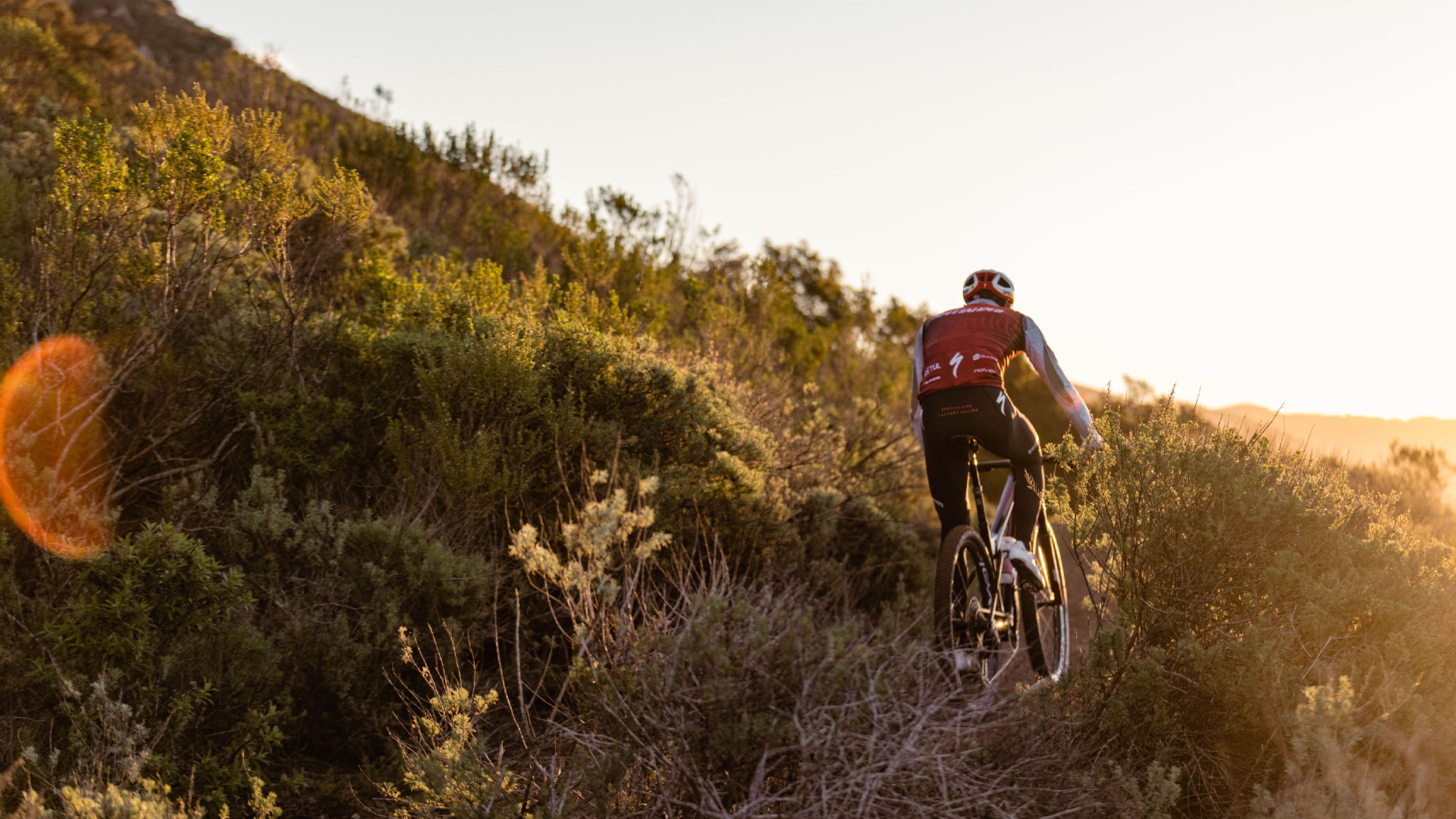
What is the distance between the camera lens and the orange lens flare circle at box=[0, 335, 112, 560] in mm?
4031

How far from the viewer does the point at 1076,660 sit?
436 cm

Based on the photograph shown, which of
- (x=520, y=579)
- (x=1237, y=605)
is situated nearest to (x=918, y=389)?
(x=1237, y=605)

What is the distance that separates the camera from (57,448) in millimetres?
4324

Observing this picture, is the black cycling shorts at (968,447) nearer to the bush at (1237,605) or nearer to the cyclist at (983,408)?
the cyclist at (983,408)

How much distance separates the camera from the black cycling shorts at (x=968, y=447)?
14.2ft

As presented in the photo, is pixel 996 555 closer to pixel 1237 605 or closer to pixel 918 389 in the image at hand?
pixel 918 389

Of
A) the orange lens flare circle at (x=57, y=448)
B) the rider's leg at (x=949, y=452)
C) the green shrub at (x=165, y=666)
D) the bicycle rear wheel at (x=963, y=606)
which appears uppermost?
the rider's leg at (x=949, y=452)

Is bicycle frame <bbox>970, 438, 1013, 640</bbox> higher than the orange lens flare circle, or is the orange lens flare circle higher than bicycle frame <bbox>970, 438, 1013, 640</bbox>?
bicycle frame <bbox>970, 438, 1013, 640</bbox>

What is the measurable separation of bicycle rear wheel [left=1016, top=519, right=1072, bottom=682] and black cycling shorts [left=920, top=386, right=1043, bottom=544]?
0.22m

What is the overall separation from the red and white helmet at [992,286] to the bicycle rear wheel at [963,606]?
1328 millimetres

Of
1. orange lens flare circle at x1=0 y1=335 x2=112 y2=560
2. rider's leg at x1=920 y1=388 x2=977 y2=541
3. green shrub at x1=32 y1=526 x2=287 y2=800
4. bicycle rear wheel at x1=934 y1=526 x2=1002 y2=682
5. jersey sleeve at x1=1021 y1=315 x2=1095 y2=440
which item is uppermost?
jersey sleeve at x1=1021 y1=315 x2=1095 y2=440

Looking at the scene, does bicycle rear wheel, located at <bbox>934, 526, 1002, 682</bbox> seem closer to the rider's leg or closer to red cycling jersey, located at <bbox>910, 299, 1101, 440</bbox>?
the rider's leg

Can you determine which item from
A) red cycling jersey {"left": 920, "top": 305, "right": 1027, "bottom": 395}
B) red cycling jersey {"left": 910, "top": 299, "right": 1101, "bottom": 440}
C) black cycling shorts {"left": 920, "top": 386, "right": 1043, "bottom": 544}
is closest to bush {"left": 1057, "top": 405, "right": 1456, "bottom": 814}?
black cycling shorts {"left": 920, "top": 386, "right": 1043, "bottom": 544}

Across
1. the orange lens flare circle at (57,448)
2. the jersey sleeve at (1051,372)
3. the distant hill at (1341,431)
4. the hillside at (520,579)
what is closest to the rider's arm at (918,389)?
the jersey sleeve at (1051,372)
